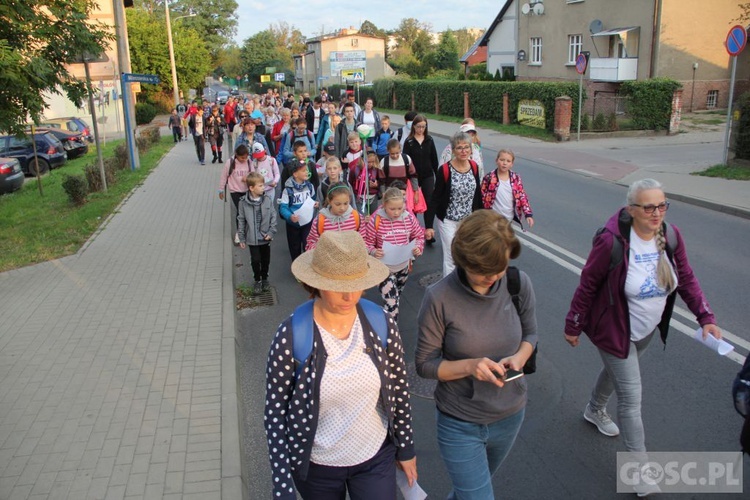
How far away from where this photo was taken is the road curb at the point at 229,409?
4.18 meters

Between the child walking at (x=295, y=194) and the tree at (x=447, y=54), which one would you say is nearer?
the child walking at (x=295, y=194)

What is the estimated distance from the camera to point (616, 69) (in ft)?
105

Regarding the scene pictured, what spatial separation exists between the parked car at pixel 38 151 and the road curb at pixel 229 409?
17422 millimetres

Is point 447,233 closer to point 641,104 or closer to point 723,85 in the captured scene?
point 641,104

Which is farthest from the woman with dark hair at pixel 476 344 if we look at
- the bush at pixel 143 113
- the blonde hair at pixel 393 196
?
the bush at pixel 143 113

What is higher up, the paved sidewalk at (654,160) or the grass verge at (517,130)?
the grass verge at (517,130)

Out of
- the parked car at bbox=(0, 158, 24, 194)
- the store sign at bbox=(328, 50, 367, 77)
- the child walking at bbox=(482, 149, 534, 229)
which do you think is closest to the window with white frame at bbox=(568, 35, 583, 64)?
the store sign at bbox=(328, 50, 367, 77)

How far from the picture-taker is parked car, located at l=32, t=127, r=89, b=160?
84.2 ft

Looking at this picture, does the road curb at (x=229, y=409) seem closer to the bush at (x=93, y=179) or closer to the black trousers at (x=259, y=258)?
the black trousers at (x=259, y=258)

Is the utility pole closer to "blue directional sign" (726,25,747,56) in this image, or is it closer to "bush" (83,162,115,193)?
"bush" (83,162,115,193)

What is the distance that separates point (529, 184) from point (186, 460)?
1223cm

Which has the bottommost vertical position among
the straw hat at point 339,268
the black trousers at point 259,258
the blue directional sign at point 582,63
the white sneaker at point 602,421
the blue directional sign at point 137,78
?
the white sneaker at point 602,421

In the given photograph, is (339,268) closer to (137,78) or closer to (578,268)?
(578,268)

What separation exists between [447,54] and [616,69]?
36.0 m
